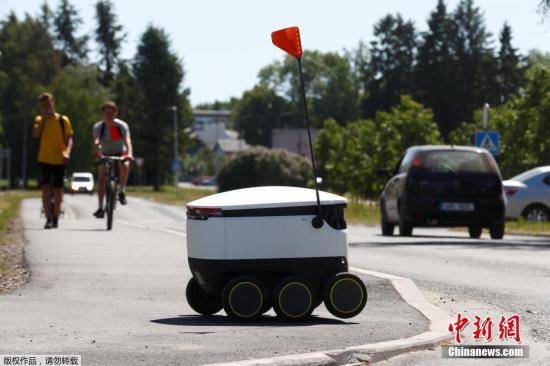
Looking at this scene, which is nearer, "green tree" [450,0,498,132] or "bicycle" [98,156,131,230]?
"bicycle" [98,156,131,230]

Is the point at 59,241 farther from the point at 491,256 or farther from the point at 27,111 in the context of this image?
the point at 27,111

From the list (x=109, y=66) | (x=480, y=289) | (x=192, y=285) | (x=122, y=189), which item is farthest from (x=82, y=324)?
(x=109, y=66)

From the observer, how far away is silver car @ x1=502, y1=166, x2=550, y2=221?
98.4ft

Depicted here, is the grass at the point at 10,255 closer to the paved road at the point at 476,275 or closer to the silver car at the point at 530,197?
the paved road at the point at 476,275

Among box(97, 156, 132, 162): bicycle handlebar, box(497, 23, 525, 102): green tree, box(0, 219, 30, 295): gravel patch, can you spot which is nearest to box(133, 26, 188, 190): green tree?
box(497, 23, 525, 102): green tree

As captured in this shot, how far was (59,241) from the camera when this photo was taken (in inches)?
646

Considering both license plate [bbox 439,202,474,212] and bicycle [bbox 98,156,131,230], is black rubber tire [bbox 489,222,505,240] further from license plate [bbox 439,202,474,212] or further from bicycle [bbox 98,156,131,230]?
bicycle [bbox 98,156,131,230]

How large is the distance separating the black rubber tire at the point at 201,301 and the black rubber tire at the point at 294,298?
65 centimetres

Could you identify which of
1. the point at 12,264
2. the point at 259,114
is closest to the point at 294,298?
the point at 12,264

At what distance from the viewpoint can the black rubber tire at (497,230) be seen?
2127 centimetres

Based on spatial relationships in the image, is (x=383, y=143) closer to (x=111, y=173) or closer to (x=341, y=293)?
(x=111, y=173)

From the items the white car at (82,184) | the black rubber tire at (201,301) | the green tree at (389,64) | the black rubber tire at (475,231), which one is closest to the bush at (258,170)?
the green tree at (389,64)

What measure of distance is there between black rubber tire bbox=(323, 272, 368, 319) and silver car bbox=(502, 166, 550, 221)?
72.4 feet

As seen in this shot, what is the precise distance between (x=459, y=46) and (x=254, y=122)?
231ft
